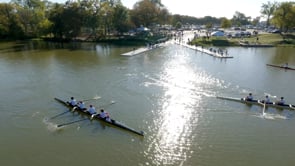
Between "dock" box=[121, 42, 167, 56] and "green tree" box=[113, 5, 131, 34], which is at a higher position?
"green tree" box=[113, 5, 131, 34]

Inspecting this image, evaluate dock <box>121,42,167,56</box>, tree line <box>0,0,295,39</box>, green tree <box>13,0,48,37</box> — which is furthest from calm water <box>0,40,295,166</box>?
green tree <box>13,0,48,37</box>

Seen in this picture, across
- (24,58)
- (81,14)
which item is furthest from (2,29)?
(24,58)

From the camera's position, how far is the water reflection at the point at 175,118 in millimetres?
15406

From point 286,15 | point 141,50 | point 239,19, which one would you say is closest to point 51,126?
point 141,50

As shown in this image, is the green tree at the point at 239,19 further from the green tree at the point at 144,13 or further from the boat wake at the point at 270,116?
the boat wake at the point at 270,116

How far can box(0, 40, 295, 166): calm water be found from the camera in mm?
15289

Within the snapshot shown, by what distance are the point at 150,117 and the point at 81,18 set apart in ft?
176

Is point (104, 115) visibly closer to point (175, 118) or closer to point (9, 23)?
point (175, 118)

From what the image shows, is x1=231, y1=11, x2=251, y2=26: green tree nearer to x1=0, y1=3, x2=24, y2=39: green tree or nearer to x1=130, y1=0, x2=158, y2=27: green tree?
x1=130, y1=0, x2=158, y2=27: green tree

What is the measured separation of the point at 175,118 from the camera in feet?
65.9

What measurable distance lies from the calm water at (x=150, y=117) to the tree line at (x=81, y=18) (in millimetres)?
33277

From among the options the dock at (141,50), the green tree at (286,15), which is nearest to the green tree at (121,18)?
the dock at (141,50)

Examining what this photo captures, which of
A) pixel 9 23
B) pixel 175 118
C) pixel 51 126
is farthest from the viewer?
pixel 9 23

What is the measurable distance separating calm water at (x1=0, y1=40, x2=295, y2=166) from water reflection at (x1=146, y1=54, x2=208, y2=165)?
7 cm
